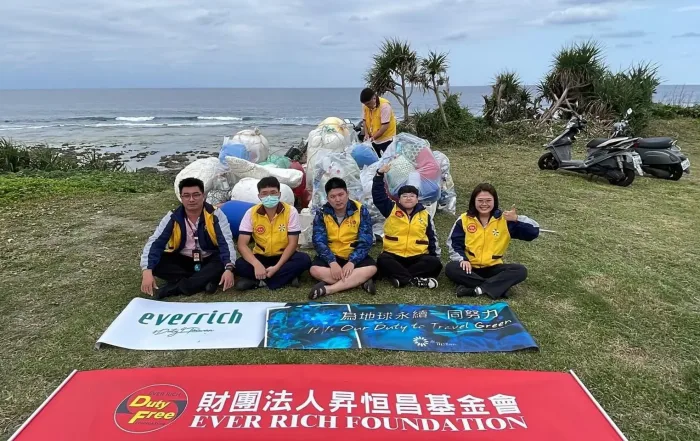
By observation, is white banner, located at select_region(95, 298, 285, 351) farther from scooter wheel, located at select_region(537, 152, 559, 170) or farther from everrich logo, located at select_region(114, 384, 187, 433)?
scooter wheel, located at select_region(537, 152, 559, 170)

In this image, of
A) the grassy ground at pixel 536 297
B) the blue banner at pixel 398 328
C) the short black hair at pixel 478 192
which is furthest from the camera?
the short black hair at pixel 478 192

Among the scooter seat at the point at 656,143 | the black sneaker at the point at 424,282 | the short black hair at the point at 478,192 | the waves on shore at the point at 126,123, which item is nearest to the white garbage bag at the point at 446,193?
the short black hair at the point at 478,192

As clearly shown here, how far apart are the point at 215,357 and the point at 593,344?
2422 millimetres

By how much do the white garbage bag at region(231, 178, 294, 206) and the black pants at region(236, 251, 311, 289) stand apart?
1.33 metres

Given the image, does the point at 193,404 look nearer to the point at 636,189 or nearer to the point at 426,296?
the point at 426,296

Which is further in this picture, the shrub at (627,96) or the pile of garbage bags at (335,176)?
the shrub at (627,96)

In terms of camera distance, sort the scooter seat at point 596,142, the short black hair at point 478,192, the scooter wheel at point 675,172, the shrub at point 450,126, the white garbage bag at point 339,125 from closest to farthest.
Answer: the short black hair at point 478,192 → the white garbage bag at point 339,125 → the scooter seat at point 596,142 → the scooter wheel at point 675,172 → the shrub at point 450,126

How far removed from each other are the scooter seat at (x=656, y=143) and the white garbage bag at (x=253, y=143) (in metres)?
6.45

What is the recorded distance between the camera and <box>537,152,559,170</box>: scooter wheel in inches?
366

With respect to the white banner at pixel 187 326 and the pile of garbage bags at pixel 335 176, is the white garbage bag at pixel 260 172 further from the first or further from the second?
the white banner at pixel 187 326

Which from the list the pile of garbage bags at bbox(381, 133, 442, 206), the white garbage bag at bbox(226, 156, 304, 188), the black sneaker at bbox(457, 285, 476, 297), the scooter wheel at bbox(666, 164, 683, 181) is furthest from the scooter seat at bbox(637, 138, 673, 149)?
the black sneaker at bbox(457, 285, 476, 297)

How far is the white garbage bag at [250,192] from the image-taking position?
5.50 meters

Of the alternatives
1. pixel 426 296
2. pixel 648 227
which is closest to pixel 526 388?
pixel 426 296

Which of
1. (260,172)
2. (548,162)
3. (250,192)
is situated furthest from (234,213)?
(548,162)
